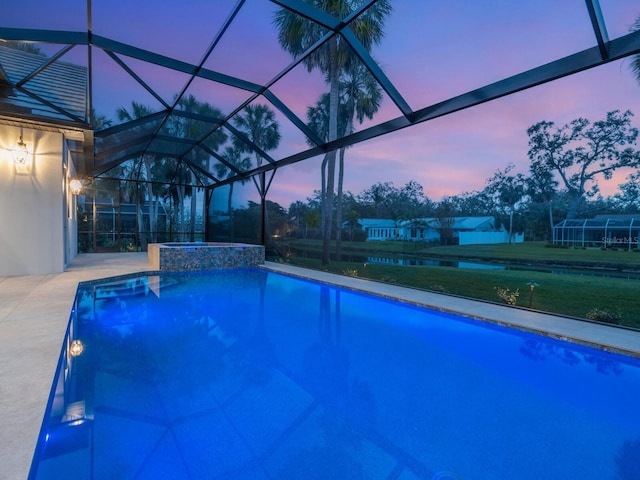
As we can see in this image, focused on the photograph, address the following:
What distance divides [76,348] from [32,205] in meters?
4.77

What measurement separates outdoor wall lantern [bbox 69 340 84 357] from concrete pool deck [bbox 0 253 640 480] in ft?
0.89

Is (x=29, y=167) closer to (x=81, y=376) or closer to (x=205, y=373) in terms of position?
(x=81, y=376)

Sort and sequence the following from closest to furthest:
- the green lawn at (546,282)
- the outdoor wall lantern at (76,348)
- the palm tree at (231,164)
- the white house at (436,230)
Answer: the outdoor wall lantern at (76,348), the green lawn at (546,282), the white house at (436,230), the palm tree at (231,164)

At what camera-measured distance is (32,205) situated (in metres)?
6.86

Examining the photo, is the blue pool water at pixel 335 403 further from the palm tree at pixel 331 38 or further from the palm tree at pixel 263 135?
the palm tree at pixel 263 135

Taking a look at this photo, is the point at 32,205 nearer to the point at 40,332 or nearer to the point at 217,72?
the point at 217,72

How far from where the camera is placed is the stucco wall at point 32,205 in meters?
6.64

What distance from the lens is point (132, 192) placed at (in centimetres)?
1399

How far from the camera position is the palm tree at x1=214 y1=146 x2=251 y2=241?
459 inches

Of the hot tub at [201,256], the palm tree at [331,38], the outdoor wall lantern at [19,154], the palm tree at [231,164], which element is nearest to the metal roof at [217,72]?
the palm tree at [331,38]

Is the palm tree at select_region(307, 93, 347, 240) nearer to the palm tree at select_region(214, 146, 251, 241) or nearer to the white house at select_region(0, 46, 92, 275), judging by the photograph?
the palm tree at select_region(214, 146, 251, 241)

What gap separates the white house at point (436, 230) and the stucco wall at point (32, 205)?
7.81 m

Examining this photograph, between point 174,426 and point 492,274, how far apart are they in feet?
20.0

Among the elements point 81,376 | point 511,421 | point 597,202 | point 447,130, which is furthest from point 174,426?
point 447,130
